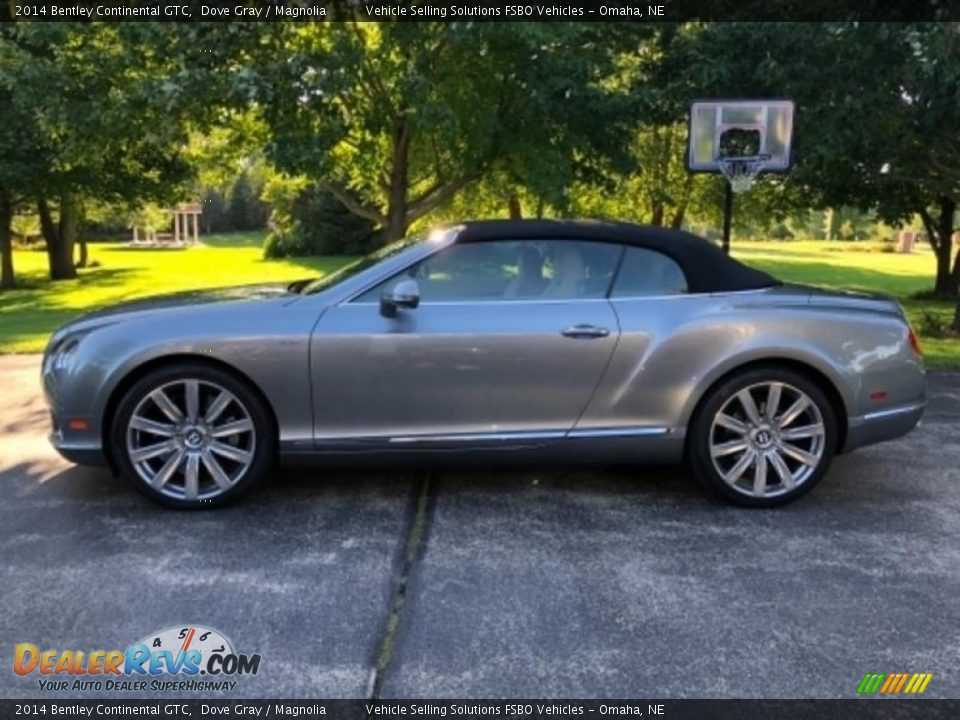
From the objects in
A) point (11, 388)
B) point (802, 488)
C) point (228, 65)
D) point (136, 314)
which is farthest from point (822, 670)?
point (228, 65)

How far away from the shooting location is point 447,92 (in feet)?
29.4

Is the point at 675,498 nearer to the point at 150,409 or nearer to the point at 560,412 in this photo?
the point at 560,412

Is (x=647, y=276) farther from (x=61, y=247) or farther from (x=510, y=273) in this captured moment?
(x=61, y=247)

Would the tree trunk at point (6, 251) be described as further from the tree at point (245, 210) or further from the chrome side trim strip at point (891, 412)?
the tree at point (245, 210)

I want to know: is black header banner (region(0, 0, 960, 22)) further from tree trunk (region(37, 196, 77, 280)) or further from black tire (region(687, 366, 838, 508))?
tree trunk (region(37, 196, 77, 280))

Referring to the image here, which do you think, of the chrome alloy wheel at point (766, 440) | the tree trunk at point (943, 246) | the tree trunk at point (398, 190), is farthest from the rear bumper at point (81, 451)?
the tree trunk at point (943, 246)

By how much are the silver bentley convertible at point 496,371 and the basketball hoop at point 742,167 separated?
151 inches

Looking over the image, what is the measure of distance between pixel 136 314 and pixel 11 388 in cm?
362

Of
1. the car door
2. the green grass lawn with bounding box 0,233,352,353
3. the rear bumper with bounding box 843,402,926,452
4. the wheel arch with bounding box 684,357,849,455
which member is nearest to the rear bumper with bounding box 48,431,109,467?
the car door

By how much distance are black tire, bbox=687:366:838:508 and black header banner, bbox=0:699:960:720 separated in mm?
1668

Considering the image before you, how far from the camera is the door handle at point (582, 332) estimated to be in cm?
408

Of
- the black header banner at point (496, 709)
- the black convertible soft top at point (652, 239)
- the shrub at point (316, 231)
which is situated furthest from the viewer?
the shrub at point (316, 231)

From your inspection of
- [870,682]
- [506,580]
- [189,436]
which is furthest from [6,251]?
[870,682]

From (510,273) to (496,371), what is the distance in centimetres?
53
